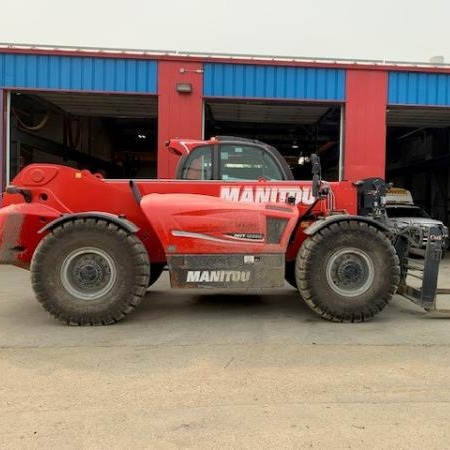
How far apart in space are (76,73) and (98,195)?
796cm

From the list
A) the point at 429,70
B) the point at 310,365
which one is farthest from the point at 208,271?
the point at 429,70

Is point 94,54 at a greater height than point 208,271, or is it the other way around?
point 94,54

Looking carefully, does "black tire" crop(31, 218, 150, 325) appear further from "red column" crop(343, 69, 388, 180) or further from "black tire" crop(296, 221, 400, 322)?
"red column" crop(343, 69, 388, 180)

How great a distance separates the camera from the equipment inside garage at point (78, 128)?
1591cm

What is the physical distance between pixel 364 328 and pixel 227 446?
137 inches

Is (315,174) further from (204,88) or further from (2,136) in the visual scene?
(2,136)

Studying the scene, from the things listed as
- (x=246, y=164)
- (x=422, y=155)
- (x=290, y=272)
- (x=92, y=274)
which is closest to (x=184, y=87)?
(x=246, y=164)

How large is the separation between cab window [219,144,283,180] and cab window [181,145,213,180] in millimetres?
180

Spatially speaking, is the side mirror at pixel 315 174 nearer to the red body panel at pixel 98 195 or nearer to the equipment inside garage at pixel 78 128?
the red body panel at pixel 98 195

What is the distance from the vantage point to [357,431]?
11.8ft

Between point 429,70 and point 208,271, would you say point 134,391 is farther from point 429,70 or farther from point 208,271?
point 429,70

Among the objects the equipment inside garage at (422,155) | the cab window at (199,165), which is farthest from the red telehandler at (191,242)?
the equipment inside garage at (422,155)

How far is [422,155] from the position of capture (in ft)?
82.0

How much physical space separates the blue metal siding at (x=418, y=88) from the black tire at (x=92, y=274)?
10643 millimetres
